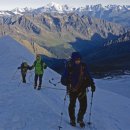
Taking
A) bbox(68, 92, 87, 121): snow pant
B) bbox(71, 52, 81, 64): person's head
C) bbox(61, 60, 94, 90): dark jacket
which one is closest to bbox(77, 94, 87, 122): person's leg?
bbox(68, 92, 87, 121): snow pant

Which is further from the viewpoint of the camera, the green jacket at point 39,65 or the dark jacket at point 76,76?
the green jacket at point 39,65

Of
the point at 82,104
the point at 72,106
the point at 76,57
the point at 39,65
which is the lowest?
the point at 72,106

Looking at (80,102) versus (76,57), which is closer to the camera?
(76,57)

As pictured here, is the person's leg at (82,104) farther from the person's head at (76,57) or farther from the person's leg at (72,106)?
the person's head at (76,57)

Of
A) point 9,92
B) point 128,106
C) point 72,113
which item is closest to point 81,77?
point 72,113

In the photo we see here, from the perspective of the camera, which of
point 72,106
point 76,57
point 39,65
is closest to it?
point 76,57

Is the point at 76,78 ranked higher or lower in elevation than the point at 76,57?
lower

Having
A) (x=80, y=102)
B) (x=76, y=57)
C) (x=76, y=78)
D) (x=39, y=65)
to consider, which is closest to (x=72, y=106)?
(x=80, y=102)

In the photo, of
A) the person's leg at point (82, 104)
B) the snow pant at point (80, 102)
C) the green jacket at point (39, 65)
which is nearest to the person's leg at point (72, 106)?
the snow pant at point (80, 102)

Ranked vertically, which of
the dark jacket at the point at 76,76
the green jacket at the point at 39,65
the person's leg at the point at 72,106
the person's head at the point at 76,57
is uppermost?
the person's head at the point at 76,57

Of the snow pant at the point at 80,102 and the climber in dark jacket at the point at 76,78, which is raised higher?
the climber in dark jacket at the point at 76,78

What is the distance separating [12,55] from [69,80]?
116 ft

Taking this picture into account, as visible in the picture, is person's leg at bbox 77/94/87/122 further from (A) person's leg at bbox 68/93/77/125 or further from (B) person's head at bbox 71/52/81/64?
(B) person's head at bbox 71/52/81/64

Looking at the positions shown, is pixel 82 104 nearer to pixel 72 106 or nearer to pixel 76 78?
pixel 72 106
